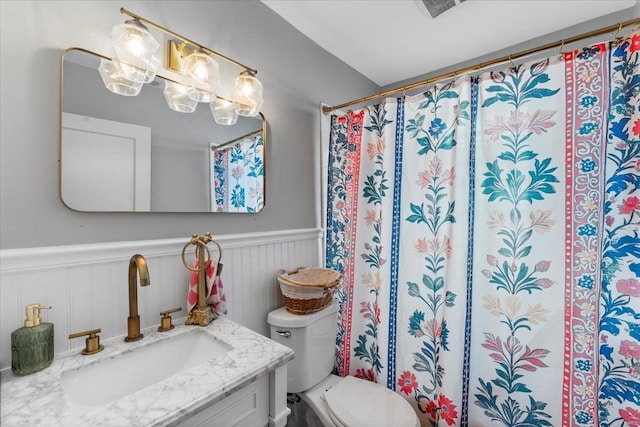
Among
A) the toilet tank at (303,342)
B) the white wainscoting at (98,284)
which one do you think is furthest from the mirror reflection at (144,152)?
the toilet tank at (303,342)

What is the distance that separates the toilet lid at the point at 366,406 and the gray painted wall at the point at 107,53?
893 millimetres

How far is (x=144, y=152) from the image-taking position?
42.4 inches

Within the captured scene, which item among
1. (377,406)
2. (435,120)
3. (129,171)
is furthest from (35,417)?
(435,120)

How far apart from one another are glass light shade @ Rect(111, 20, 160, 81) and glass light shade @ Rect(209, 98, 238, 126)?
11.9 inches

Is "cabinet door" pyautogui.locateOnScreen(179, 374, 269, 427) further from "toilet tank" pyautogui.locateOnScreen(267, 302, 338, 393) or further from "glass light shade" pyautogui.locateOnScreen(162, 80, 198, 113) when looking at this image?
"glass light shade" pyautogui.locateOnScreen(162, 80, 198, 113)

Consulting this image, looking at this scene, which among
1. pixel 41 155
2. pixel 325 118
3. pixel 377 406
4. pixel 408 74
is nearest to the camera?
pixel 41 155

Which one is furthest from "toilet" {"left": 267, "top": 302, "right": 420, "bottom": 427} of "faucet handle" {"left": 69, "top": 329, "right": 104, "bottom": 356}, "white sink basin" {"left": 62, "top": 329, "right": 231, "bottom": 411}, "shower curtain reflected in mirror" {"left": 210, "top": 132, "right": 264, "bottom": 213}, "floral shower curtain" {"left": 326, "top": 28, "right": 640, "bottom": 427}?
"faucet handle" {"left": 69, "top": 329, "right": 104, "bottom": 356}

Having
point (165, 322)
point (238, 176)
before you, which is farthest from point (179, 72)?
point (165, 322)

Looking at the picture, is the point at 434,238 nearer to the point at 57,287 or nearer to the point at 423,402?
the point at 423,402

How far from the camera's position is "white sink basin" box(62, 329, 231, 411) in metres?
0.79

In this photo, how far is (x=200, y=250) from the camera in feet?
3.71

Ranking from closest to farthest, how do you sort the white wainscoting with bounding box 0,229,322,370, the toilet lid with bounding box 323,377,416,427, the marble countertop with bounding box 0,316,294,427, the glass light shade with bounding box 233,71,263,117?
the marble countertop with bounding box 0,316,294,427 < the white wainscoting with bounding box 0,229,322,370 < the toilet lid with bounding box 323,377,416,427 < the glass light shade with bounding box 233,71,263,117

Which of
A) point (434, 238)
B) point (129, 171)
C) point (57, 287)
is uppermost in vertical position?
point (129, 171)

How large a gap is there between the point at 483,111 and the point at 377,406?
1.46 metres
